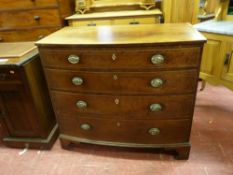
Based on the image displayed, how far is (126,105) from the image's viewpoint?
128 centimetres

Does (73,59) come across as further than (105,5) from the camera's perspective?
No

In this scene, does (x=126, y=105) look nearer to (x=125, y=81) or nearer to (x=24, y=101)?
(x=125, y=81)

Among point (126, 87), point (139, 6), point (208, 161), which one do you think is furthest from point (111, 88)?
point (139, 6)

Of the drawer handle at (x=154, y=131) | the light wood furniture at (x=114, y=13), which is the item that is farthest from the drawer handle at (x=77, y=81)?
the light wood furniture at (x=114, y=13)

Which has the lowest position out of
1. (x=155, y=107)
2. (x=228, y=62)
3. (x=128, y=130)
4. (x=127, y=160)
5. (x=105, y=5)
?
(x=127, y=160)

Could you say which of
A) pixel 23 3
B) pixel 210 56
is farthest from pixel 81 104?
pixel 23 3

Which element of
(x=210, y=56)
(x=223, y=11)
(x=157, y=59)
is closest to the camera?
(x=157, y=59)

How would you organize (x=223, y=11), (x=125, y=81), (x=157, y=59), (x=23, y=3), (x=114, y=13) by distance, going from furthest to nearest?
(x=114, y=13), (x=23, y=3), (x=223, y=11), (x=125, y=81), (x=157, y=59)

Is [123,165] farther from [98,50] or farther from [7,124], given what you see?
[7,124]

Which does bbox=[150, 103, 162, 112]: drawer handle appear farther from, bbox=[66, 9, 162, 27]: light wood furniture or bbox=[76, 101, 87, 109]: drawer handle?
bbox=[66, 9, 162, 27]: light wood furniture

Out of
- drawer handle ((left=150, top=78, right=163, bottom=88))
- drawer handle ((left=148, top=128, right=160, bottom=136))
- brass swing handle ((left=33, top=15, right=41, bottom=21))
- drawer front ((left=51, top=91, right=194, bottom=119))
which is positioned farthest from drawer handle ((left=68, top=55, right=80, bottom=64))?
brass swing handle ((left=33, top=15, right=41, bottom=21))

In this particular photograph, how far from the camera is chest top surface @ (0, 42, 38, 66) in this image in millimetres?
1299

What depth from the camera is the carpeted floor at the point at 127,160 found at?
138 cm

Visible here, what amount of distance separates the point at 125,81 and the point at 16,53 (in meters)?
0.86
